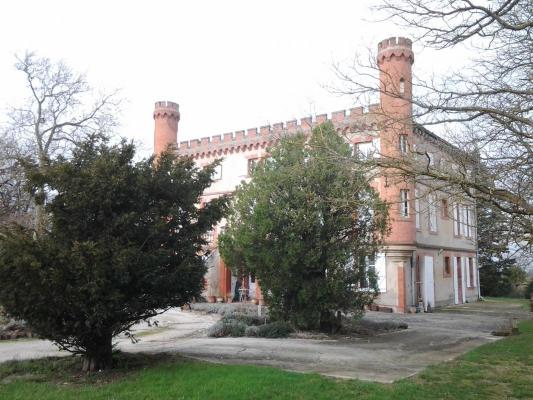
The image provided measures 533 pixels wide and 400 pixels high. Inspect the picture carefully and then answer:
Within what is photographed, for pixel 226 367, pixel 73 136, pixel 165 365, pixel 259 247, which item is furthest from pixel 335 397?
pixel 73 136

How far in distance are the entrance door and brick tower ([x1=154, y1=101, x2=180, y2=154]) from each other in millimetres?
19875

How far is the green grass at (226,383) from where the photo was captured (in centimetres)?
749

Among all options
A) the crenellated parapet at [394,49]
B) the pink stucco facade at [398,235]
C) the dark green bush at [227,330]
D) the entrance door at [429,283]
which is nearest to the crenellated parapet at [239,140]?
the pink stucco facade at [398,235]

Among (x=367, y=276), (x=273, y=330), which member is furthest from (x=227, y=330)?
(x=367, y=276)

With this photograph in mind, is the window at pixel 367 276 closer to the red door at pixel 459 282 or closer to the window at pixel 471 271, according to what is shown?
the red door at pixel 459 282

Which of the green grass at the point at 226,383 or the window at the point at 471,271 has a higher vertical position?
the window at the point at 471,271

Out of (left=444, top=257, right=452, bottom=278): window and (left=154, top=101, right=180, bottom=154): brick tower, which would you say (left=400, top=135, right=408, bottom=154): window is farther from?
(left=154, top=101, right=180, bottom=154): brick tower

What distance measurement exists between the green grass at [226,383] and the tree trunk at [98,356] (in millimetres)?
252

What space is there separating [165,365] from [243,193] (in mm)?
7450

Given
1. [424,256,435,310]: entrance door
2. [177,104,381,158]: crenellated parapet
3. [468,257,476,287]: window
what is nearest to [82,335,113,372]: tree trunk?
[177,104,381,158]: crenellated parapet

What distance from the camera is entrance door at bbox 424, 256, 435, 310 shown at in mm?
28188

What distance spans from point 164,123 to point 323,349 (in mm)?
28980

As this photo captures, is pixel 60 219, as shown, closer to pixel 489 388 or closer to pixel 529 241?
pixel 489 388

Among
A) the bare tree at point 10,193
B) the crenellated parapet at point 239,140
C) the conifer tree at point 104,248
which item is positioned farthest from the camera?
the crenellated parapet at point 239,140
